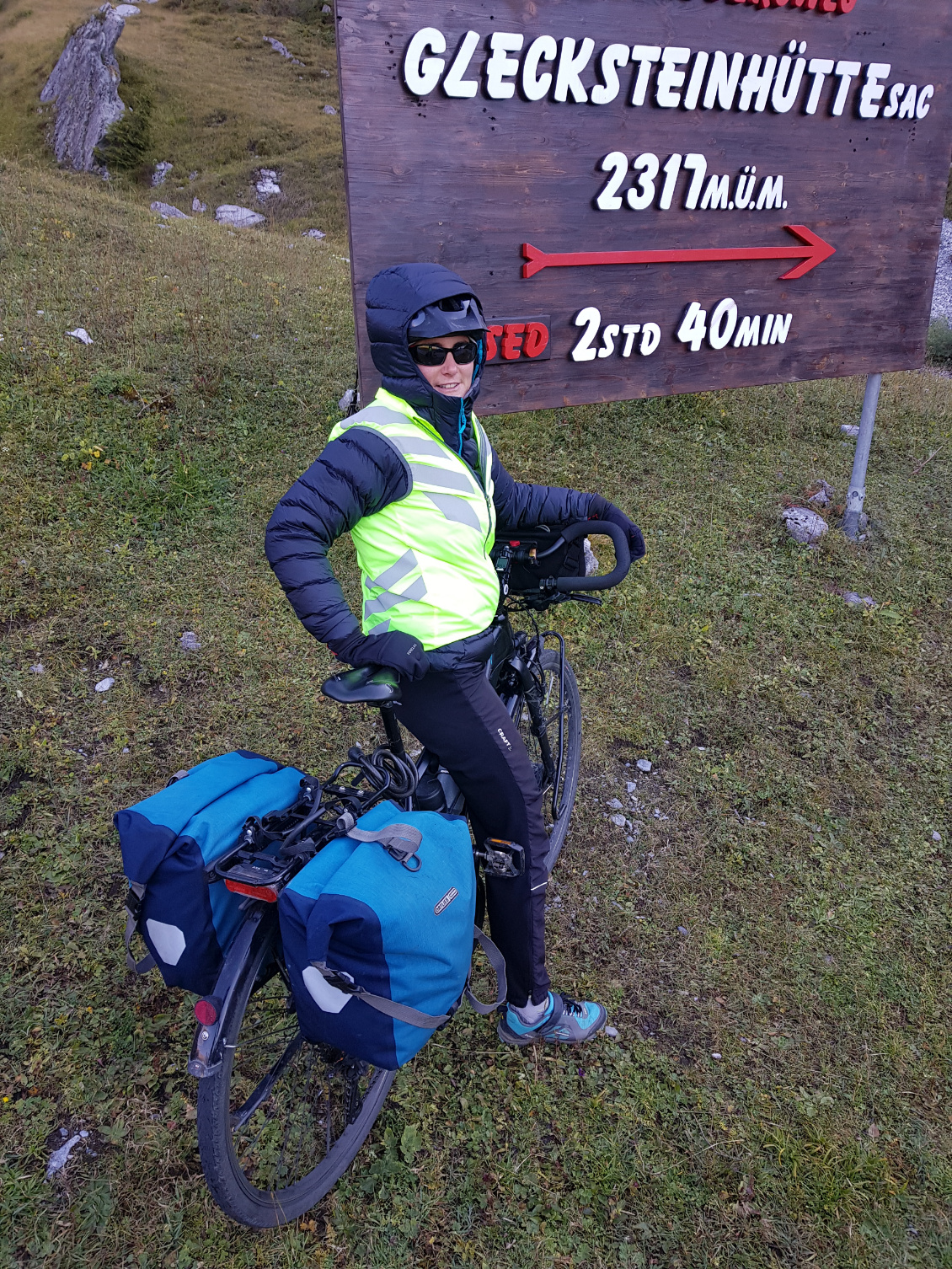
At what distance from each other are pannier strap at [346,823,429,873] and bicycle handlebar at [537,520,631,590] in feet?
4.11

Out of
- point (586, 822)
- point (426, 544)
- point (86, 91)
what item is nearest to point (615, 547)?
point (426, 544)

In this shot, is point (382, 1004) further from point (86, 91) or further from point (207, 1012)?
point (86, 91)

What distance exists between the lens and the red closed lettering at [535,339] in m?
4.89

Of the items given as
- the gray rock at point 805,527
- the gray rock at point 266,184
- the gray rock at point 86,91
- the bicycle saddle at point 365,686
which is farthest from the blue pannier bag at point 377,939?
the gray rock at point 86,91

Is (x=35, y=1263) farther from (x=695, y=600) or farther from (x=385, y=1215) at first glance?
(x=695, y=600)

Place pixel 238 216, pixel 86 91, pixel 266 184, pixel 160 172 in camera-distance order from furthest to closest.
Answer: pixel 86 91 → pixel 160 172 → pixel 266 184 → pixel 238 216

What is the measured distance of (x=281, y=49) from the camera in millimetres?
39188

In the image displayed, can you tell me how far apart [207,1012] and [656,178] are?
17.5ft

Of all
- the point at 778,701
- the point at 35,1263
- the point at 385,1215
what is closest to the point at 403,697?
the point at 385,1215

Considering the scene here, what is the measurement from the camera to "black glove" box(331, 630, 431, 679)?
2.26 meters

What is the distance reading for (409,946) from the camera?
6.41 ft

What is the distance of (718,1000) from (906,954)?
1.02m

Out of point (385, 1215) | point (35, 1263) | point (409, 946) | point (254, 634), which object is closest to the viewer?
point (409, 946)

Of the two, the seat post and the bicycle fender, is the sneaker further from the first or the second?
the bicycle fender
